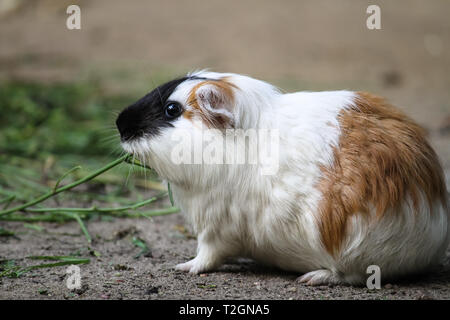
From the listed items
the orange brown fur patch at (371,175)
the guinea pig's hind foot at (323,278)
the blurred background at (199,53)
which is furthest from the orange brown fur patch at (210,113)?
the blurred background at (199,53)

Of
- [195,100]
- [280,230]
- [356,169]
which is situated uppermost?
[195,100]

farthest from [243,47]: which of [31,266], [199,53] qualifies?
[31,266]

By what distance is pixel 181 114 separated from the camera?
2713 mm

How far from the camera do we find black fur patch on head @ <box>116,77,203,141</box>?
271cm

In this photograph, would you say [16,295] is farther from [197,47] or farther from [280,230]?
[197,47]

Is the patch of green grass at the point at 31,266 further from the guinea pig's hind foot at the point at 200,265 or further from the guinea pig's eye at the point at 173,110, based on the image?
the guinea pig's eye at the point at 173,110

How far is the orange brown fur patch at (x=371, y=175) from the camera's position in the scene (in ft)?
8.14

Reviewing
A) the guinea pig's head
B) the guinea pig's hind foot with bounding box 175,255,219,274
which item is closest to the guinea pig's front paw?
the guinea pig's hind foot with bounding box 175,255,219,274

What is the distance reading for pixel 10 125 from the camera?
5.58 m

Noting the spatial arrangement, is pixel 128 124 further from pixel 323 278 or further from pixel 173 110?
pixel 323 278

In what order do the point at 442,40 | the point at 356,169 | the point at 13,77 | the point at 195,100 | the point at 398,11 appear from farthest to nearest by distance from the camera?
the point at 398,11, the point at 442,40, the point at 13,77, the point at 195,100, the point at 356,169

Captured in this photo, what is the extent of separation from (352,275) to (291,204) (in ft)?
1.45

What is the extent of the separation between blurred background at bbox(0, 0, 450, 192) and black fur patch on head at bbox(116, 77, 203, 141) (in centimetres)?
256
